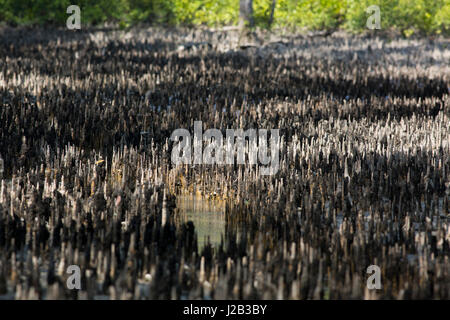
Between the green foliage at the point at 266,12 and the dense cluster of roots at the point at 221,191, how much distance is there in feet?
42.4

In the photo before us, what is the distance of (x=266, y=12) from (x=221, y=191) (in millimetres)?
20783

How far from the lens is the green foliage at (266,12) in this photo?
23.6 meters

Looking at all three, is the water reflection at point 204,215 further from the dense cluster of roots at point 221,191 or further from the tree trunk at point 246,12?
the tree trunk at point 246,12

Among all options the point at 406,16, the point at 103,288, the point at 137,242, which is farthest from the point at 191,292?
the point at 406,16

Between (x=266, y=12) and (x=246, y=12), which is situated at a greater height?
(x=266, y=12)

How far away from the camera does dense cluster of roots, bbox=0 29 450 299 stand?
10.8 ft

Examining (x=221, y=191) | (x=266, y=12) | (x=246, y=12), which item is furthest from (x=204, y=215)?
(x=266, y=12)

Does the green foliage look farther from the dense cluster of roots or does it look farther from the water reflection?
the water reflection

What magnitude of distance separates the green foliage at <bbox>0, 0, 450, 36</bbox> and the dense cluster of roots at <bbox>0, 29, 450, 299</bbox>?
42.4 feet

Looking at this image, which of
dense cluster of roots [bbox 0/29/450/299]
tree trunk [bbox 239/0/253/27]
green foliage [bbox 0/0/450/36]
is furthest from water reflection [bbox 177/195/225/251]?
green foliage [bbox 0/0/450/36]

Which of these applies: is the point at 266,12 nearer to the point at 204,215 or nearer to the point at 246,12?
the point at 246,12

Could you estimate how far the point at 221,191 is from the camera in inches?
205

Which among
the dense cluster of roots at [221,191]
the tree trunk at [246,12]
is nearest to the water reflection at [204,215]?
the dense cluster of roots at [221,191]

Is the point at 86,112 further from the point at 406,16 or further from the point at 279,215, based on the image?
the point at 406,16
